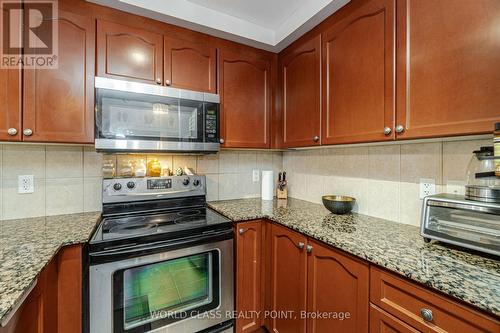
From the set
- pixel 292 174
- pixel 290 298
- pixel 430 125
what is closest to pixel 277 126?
pixel 292 174

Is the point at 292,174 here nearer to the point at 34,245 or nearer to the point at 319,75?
the point at 319,75

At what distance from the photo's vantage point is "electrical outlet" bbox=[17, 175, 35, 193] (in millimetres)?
1448

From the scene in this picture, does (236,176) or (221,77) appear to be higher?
(221,77)

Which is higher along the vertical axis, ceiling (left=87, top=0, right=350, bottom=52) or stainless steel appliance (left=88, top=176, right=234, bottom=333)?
ceiling (left=87, top=0, right=350, bottom=52)

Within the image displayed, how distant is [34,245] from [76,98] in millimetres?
814

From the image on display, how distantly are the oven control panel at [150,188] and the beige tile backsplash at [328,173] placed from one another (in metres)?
0.16

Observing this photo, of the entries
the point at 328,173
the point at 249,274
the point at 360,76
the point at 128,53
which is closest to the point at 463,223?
the point at 360,76

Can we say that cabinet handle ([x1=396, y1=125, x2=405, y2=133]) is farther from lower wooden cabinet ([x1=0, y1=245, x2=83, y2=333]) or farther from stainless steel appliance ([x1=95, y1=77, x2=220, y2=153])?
lower wooden cabinet ([x1=0, y1=245, x2=83, y2=333])

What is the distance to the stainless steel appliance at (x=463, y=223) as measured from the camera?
32.7 inches

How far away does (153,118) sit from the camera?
148 cm

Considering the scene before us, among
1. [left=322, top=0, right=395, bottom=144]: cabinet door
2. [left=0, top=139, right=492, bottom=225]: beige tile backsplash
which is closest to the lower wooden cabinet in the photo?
[left=0, top=139, right=492, bottom=225]: beige tile backsplash

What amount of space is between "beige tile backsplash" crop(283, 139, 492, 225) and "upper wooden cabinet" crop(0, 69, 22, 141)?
6.43 ft

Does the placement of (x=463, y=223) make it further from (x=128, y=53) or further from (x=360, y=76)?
(x=128, y=53)

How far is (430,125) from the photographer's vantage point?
991 millimetres
